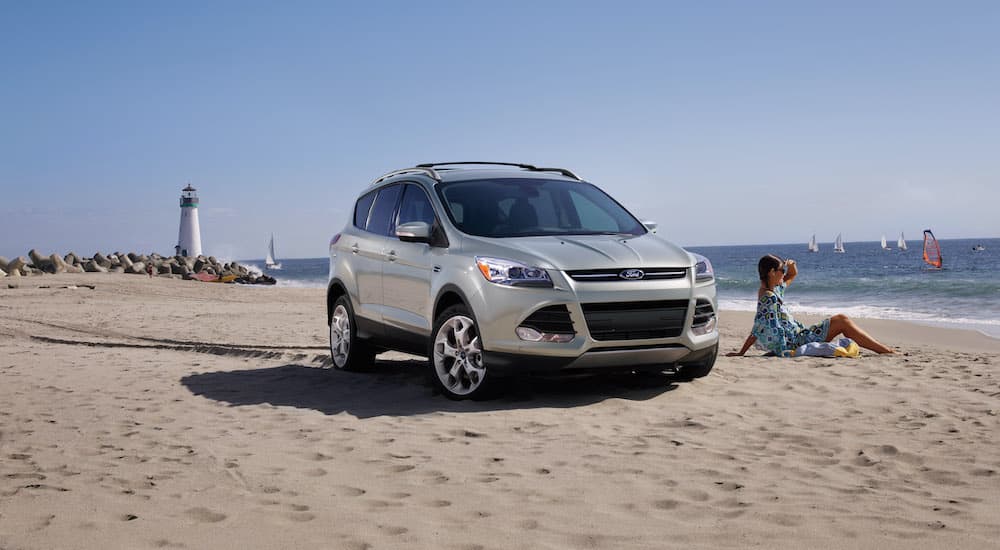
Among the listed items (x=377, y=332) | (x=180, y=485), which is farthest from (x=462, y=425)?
(x=377, y=332)

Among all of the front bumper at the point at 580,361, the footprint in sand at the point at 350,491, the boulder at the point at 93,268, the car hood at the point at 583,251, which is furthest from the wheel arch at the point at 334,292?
the boulder at the point at 93,268

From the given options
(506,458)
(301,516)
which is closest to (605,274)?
(506,458)

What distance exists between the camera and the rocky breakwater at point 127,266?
1681 inches

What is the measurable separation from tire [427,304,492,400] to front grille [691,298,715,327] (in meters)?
1.73

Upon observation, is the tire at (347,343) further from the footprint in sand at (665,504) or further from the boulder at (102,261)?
the boulder at (102,261)

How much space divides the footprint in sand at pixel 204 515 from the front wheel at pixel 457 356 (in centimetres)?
307

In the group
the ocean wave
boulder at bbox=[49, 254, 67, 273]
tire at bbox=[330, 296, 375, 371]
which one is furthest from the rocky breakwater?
tire at bbox=[330, 296, 375, 371]

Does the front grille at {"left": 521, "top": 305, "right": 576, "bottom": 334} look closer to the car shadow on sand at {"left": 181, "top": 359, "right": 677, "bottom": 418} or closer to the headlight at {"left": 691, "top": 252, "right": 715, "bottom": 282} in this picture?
the car shadow on sand at {"left": 181, "top": 359, "right": 677, "bottom": 418}

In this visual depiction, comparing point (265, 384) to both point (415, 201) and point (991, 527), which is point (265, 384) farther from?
point (991, 527)

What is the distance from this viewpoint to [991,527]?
13.1 feet

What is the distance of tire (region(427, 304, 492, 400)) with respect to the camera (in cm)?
739

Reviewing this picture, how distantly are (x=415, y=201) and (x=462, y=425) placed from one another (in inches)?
108

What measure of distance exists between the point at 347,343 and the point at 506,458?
4500 mm

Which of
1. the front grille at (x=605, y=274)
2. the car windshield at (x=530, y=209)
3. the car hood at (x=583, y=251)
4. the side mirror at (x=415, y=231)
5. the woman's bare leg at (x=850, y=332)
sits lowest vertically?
the woman's bare leg at (x=850, y=332)
